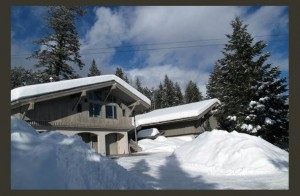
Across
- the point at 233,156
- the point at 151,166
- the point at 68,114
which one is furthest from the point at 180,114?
the point at 233,156

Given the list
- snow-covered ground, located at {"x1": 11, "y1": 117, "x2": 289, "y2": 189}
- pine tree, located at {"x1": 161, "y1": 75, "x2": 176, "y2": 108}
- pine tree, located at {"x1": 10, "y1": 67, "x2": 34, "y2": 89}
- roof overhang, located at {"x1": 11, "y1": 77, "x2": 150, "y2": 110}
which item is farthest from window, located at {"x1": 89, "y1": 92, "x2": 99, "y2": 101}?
pine tree, located at {"x1": 161, "y1": 75, "x2": 176, "y2": 108}

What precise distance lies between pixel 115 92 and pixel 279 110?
12636 mm

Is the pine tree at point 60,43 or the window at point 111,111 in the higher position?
the pine tree at point 60,43

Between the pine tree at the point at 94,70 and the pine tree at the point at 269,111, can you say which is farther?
the pine tree at the point at 94,70

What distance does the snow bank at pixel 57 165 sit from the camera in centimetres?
578

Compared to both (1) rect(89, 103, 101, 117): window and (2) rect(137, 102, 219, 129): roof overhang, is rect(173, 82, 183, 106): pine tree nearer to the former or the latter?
(2) rect(137, 102, 219, 129): roof overhang

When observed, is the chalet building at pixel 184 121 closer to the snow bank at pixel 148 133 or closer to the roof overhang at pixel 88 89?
the snow bank at pixel 148 133

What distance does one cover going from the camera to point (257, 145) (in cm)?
1276

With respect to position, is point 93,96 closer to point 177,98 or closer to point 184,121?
point 184,121

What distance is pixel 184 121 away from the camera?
31.5 m

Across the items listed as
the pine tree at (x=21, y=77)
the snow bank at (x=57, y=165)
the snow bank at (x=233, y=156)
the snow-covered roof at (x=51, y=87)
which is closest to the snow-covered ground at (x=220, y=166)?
the snow bank at (x=233, y=156)

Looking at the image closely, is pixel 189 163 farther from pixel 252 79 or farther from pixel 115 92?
pixel 115 92

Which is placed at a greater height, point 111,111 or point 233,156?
point 111,111

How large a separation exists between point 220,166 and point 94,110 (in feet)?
43.0
